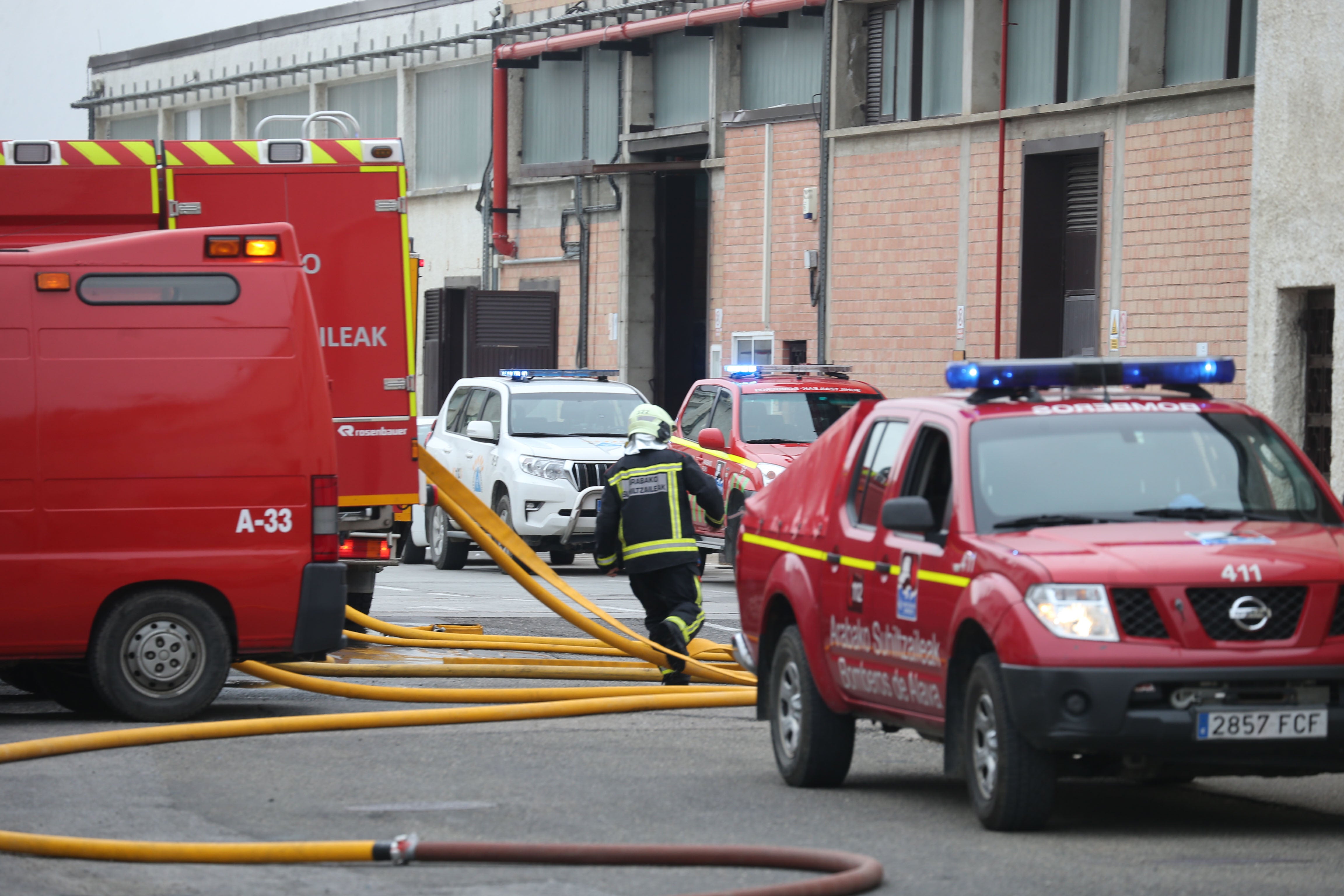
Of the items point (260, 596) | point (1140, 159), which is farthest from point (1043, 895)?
point (1140, 159)

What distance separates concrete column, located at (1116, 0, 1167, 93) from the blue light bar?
62.9ft

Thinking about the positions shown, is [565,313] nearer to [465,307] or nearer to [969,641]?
[465,307]

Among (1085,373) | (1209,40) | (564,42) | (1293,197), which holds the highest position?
(564,42)

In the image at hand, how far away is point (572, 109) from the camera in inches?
1609

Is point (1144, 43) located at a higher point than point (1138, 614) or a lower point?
higher

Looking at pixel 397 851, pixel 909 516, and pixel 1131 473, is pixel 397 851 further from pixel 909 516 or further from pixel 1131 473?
pixel 1131 473

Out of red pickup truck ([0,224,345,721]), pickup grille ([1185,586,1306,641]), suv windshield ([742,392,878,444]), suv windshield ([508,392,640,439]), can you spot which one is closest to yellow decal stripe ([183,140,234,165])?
red pickup truck ([0,224,345,721])

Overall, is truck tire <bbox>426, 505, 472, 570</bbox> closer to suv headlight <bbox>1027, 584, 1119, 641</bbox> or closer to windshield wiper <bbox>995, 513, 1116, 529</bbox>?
windshield wiper <bbox>995, 513, 1116, 529</bbox>

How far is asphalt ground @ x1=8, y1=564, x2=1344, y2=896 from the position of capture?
24.1 feet

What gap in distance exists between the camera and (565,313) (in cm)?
4091

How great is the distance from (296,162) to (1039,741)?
7.92m

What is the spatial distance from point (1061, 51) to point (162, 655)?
19.8m

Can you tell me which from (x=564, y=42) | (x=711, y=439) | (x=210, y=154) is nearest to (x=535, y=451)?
(x=711, y=439)

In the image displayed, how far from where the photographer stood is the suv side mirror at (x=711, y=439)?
20266mm
